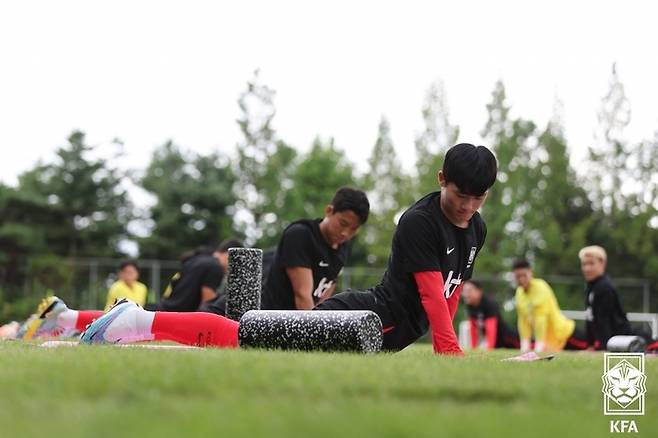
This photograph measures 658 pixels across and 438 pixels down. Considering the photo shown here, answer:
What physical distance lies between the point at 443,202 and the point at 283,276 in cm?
273

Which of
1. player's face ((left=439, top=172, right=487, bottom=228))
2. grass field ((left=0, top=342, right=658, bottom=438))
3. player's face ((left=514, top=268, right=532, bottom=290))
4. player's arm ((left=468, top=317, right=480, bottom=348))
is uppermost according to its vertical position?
player's face ((left=439, top=172, right=487, bottom=228))

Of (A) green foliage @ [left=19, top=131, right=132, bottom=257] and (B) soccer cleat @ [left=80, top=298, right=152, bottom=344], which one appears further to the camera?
(A) green foliage @ [left=19, top=131, right=132, bottom=257]

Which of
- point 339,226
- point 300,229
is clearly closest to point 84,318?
point 300,229

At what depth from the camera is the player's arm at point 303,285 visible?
28.0 ft

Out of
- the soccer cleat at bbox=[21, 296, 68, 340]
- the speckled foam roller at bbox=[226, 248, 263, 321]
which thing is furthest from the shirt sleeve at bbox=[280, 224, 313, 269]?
the soccer cleat at bbox=[21, 296, 68, 340]

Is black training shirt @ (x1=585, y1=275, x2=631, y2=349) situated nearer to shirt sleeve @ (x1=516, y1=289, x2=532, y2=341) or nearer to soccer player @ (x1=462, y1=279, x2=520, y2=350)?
shirt sleeve @ (x1=516, y1=289, x2=532, y2=341)

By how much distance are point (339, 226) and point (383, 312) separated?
5.56 feet

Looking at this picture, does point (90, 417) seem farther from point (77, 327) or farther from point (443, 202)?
point (77, 327)

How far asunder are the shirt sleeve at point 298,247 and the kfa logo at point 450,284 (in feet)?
6.56

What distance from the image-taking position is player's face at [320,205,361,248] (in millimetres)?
8242

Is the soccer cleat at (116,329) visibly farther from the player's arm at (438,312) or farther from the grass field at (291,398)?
the player's arm at (438,312)

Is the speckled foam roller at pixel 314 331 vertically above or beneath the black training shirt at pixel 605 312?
above

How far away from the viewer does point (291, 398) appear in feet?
10.9

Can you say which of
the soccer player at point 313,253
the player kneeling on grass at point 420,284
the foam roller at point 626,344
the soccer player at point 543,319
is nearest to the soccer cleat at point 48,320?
the player kneeling on grass at point 420,284
